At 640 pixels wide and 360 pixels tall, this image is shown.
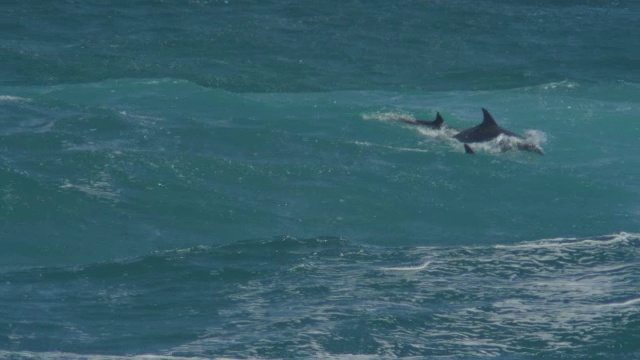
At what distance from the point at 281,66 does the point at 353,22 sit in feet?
31.0

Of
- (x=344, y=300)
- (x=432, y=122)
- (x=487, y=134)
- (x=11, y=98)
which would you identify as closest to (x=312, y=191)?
(x=487, y=134)

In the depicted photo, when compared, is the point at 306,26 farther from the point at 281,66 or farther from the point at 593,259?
the point at 593,259

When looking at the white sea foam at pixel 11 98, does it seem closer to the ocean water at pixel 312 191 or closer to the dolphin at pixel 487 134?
the ocean water at pixel 312 191

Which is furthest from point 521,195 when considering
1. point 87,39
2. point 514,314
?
point 87,39

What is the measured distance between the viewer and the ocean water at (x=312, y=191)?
762 inches

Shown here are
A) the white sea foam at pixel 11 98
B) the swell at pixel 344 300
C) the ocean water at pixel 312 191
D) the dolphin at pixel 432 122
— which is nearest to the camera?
the swell at pixel 344 300

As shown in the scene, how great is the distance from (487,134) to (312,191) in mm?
7115

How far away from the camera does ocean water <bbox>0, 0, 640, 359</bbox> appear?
1936 cm

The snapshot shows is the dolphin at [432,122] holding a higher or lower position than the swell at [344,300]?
higher

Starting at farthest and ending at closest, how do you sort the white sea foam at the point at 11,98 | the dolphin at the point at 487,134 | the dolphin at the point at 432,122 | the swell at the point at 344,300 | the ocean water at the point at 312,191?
the white sea foam at the point at 11,98, the dolphin at the point at 432,122, the dolphin at the point at 487,134, the ocean water at the point at 312,191, the swell at the point at 344,300

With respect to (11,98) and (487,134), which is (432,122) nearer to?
(487,134)

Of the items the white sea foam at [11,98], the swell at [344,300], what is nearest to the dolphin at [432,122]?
the swell at [344,300]

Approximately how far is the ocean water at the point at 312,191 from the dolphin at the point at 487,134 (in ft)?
1.76

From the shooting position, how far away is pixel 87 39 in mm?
47531
